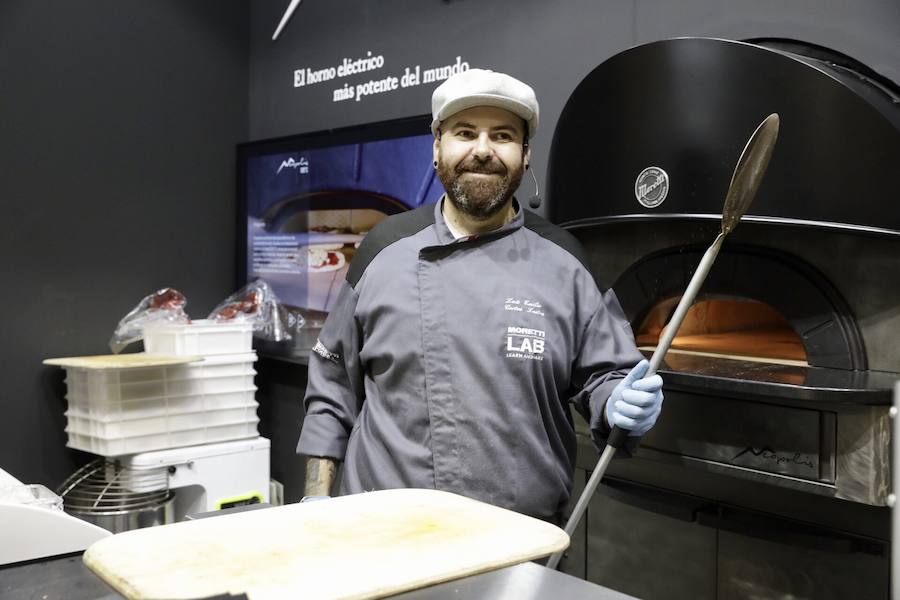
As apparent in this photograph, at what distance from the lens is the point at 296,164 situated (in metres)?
3.72

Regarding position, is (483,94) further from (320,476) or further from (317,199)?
(317,199)

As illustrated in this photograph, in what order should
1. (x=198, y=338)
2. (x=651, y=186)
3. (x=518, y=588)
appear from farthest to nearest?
(x=198, y=338), (x=651, y=186), (x=518, y=588)

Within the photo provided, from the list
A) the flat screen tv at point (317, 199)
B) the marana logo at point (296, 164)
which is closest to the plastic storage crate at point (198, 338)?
the flat screen tv at point (317, 199)

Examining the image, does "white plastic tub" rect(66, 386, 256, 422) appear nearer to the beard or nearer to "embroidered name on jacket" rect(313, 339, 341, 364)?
"embroidered name on jacket" rect(313, 339, 341, 364)

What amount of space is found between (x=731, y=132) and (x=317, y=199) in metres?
2.06

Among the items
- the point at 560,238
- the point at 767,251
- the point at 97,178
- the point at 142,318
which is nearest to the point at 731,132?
the point at 767,251

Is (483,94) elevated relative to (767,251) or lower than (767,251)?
elevated

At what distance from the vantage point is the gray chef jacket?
1.75m

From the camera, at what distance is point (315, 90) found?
3.79m

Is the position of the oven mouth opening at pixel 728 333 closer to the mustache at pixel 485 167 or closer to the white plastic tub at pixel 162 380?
the mustache at pixel 485 167

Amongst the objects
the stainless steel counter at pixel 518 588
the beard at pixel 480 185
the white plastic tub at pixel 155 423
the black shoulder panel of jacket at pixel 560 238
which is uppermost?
the beard at pixel 480 185

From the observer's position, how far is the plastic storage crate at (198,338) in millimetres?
3215

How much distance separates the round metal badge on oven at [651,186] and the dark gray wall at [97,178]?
2400mm

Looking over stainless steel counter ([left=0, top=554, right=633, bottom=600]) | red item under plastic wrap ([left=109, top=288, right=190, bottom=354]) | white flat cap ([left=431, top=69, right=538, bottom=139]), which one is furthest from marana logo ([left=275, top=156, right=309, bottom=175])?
stainless steel counter ([left=0, top=554, right=633, bottom=600])
